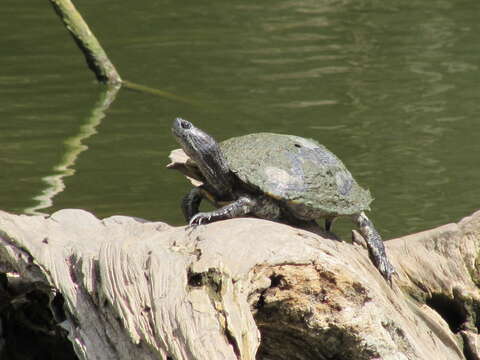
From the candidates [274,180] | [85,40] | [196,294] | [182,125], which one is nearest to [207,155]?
[182,125]

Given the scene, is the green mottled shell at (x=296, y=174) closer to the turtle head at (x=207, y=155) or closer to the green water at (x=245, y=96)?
the turtle head at (x=207, y=155)

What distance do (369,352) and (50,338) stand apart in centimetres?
137

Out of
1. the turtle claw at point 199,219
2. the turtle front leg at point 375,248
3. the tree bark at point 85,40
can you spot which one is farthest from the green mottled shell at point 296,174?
the tree bark at point 85,40

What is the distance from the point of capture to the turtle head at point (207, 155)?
4.17 m

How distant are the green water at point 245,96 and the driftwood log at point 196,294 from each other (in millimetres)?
2630

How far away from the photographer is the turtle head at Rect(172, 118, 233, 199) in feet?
13.7

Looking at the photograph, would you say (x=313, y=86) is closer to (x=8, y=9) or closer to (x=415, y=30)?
(x=415, y=30)

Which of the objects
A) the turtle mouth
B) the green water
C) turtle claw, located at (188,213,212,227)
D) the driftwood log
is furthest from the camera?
the green water

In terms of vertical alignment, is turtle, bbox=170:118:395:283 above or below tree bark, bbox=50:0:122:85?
above

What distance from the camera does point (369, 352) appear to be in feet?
11.9

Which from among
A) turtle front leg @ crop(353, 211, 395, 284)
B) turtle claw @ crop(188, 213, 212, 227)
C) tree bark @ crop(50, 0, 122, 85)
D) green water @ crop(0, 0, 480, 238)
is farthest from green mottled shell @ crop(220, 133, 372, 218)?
tree bark @ crop(50, 0, 122, 85)

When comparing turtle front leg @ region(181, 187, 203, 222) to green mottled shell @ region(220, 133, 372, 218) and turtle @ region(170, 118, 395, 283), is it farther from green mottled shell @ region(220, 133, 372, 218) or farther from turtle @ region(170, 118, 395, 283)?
green mottled shell @ region(220, 133, 372, 218)

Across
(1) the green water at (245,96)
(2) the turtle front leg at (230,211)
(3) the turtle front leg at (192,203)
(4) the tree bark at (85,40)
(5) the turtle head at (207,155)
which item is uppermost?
(5) the turtle head at (207,155)

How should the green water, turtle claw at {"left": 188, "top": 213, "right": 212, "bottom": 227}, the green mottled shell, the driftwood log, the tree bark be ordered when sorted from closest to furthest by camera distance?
the driftwood log, turtle claw at {"left": 188, "top": 213, "right": 212, "bottom": 227}, the green mottled shell, the green water, the tree bark
